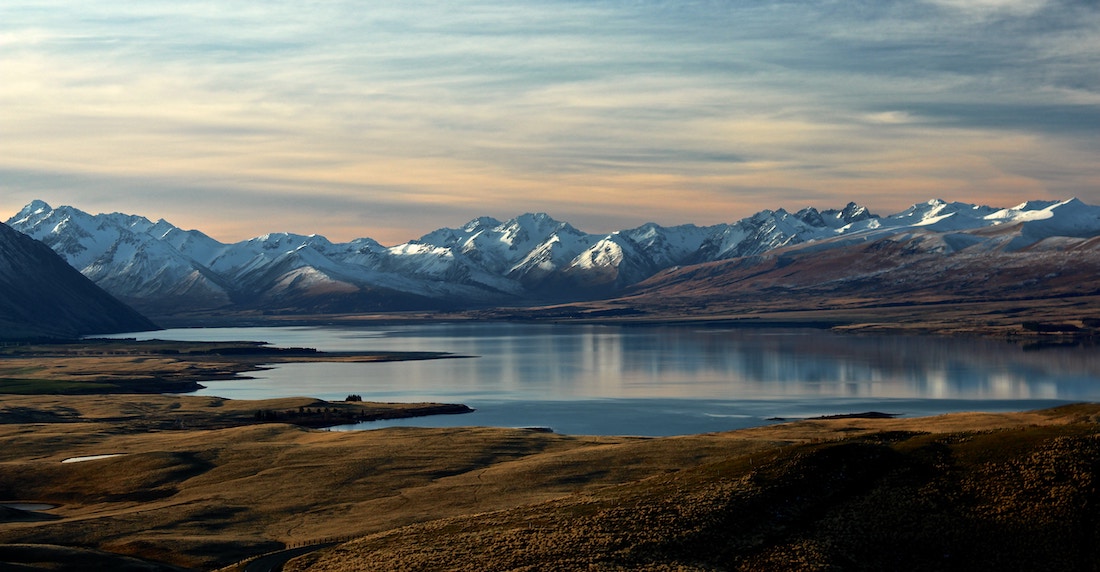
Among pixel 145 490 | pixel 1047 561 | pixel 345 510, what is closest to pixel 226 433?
pixel 145 490

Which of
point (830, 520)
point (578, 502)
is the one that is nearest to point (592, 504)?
point (578, 502)

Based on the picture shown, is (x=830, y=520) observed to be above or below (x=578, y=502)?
above

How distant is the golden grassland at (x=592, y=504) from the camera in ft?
169

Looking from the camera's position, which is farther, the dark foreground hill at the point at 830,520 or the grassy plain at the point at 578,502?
the grassy plain at the point at 578,502

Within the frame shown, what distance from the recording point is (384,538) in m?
61.6

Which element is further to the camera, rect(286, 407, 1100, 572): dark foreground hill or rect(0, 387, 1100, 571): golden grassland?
rect(0, 387, 1100, 571): golden grassland

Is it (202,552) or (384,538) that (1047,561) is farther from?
(202,552)

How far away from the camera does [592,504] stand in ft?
202

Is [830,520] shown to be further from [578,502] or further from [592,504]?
[578,502]

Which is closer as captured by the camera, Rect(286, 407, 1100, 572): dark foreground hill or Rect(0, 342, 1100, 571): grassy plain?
Rect(286, 407, 1100, 572): dark foreground hill

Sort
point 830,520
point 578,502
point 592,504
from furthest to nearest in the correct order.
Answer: point 578,502 < point 592,504 < point 830,520

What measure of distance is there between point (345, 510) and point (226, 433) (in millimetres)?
43646

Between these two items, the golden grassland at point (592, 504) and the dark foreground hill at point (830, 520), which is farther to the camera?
the golden grassland at point (592, 504)

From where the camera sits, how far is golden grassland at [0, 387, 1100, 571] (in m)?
51.6
